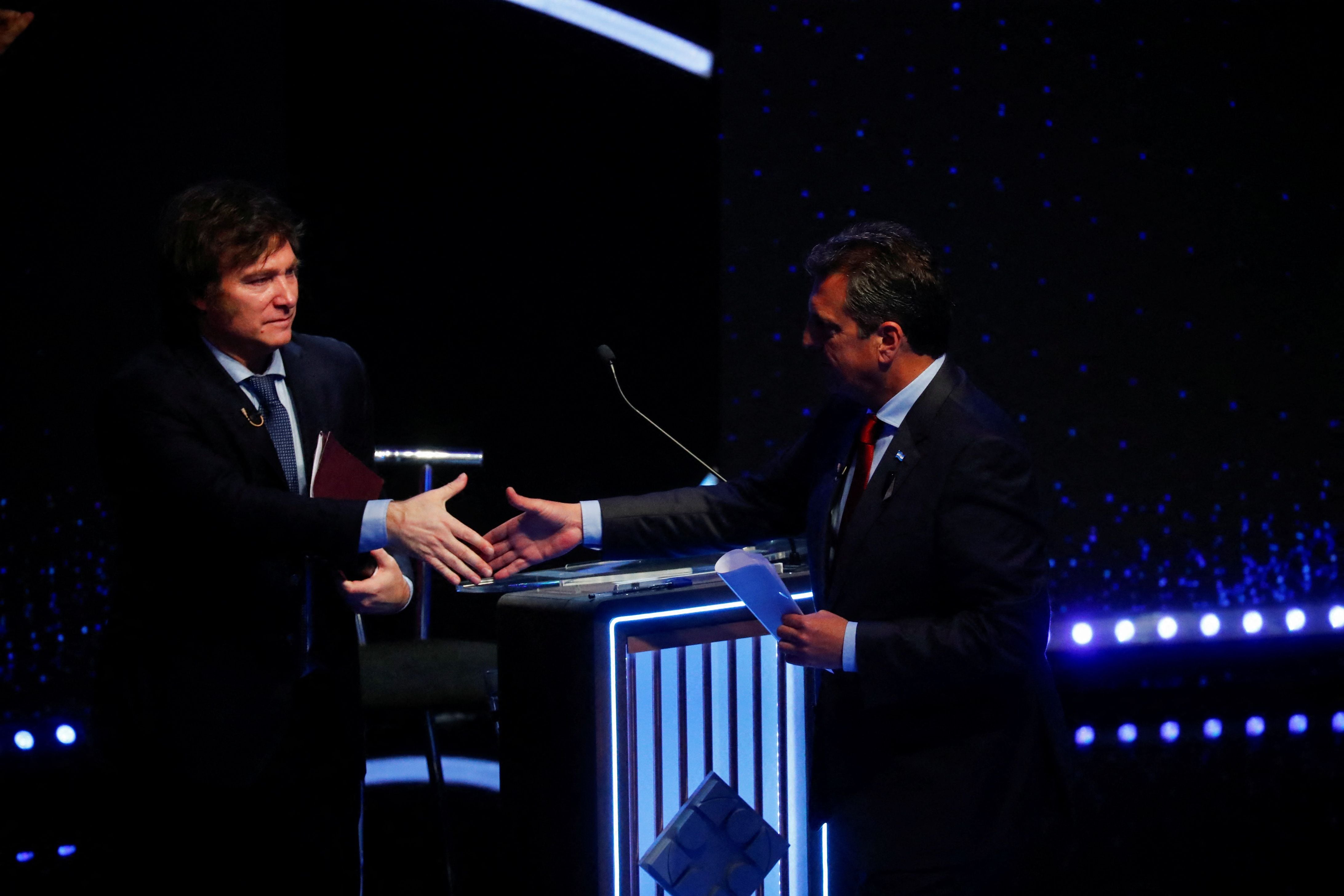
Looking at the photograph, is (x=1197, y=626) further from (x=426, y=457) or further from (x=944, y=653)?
(x=944, y=653)

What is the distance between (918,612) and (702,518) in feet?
1.87

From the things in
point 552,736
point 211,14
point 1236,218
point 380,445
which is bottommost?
point 552,736

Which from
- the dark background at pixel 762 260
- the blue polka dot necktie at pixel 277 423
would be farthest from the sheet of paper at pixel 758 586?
the dark background at pixel 762 260

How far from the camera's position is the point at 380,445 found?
166 inches

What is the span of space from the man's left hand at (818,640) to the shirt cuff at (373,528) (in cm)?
63

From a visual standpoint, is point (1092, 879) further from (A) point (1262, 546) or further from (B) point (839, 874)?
(A) point (1262, 546)

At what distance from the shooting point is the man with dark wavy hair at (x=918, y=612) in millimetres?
1649

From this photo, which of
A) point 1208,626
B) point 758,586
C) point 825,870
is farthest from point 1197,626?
point 758,586

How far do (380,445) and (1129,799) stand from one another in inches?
109

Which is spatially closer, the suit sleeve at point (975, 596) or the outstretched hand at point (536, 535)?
the suit sleeve at point (975, 596)

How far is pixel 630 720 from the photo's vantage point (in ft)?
6.98

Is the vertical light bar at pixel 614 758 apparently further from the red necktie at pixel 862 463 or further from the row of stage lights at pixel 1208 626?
the row of stage lights at pixel 1208 626

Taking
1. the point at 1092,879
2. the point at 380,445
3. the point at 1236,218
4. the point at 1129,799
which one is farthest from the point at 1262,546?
the point at 380,445

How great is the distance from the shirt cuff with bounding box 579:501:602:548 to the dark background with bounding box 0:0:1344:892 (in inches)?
63.8
